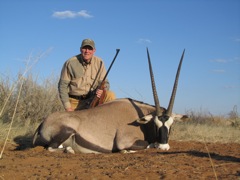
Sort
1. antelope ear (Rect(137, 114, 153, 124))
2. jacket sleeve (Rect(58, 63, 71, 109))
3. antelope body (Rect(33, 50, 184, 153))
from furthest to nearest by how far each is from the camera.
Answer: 1. jacket sleeve (Rect(58, 63, 71, 109))
2. antelope ear (Rect(137, 114, 153, 124))
3. antelope body (Rect(33, 50, 184, 153))

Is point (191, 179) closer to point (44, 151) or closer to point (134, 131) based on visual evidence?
point (134, 131)

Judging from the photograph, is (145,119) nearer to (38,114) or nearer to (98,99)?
(98,99)

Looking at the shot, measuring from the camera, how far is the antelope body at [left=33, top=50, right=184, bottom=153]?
5.76m

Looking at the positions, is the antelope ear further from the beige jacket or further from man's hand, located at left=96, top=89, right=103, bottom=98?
the beige jacket

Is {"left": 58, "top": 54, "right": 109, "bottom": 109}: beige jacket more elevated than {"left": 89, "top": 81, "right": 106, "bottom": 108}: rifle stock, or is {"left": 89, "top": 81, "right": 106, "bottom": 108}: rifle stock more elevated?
{"left": 58, "top": 54, "right": 109, "bottom": 109}: beige jacket

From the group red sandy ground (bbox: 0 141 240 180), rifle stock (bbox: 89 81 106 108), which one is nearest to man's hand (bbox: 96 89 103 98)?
rifle stock (bbox: 89 81 106 108)

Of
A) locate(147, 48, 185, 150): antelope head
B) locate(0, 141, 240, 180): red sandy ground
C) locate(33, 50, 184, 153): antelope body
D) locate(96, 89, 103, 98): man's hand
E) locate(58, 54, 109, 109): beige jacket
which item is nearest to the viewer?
locate(0, 141, 240, 180): red sandy ground

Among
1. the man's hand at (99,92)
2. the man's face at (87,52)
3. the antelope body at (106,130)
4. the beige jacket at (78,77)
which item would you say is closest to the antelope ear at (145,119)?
the antelope body at (106,130)

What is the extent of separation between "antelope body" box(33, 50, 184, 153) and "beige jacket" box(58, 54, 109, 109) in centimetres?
102

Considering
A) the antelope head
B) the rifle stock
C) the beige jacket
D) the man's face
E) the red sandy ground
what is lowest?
the red sandy ground

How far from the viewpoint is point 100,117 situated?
19.7ft

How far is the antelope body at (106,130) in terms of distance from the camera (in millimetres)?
5762

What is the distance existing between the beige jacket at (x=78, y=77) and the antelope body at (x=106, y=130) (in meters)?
1.02

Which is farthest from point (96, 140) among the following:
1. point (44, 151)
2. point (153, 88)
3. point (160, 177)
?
point (160, 177)
